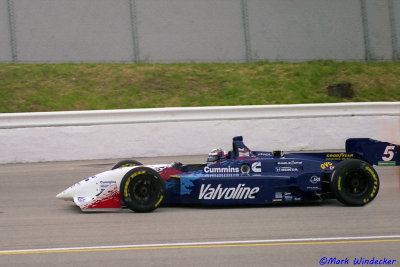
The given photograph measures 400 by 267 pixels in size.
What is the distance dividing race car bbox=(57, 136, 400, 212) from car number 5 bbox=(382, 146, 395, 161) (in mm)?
685

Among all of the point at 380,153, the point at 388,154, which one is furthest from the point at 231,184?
the point at 388,154

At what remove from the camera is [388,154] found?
9.47 meters

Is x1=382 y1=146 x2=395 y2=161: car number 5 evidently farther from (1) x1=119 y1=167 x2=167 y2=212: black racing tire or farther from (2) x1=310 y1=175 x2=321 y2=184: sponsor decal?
(1) x1=119 y1=167 x2=167 y2=212: black racing tire

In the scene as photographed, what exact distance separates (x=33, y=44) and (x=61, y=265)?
1393cm

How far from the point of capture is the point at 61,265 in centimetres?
592

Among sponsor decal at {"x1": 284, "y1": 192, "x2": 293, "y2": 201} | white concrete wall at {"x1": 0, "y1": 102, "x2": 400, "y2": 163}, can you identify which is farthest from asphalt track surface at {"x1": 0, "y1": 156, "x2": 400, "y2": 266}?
white concrete wall at {"x1": 0, "y1": 102, "x2": 400, "y2": 163}

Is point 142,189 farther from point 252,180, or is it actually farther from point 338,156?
point 338,156

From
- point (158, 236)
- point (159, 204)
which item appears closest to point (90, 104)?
point (159, 204)

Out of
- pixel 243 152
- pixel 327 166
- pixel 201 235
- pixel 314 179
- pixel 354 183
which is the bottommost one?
pixel 201 235

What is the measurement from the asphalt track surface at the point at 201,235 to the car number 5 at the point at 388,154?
24.7 inches

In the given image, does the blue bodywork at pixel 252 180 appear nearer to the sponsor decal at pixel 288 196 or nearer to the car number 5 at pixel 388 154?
the sponsor decal at pixel 288 196

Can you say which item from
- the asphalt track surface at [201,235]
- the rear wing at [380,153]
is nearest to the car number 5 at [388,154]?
the rear wing at [380,153]

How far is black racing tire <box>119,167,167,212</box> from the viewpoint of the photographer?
8.29 meters

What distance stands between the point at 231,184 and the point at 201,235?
166cm
